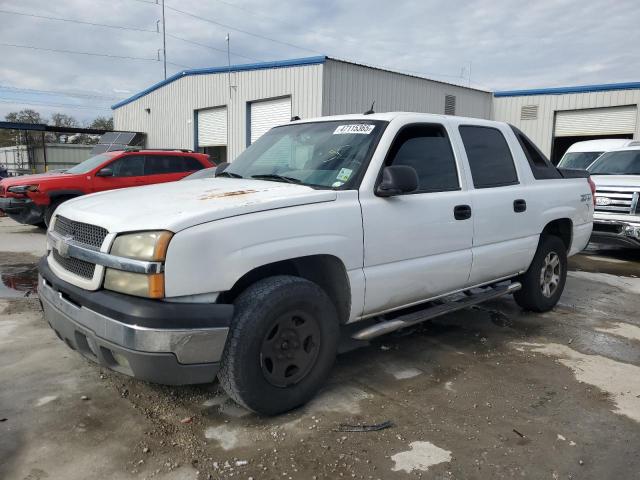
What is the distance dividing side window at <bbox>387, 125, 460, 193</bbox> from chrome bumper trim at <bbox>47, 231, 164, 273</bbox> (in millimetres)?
1861

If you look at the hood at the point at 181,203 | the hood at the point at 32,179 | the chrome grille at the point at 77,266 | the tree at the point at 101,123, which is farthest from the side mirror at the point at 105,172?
the tree at the point at 101,123

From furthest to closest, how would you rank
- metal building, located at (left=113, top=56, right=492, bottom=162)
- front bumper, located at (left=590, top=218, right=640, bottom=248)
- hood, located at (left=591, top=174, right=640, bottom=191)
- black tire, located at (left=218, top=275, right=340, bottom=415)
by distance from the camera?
metal building, located at (left=113, top=56, right=492, bottom=162) < hood, located at (left=591, top=174, right=640, bottom=191) < front bumper, located at (left=590, top=218, right=640, bottom=248) < black tire, located at (left=218, top=275, right=340, bottom=415)

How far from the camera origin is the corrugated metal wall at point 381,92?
16.2 metres

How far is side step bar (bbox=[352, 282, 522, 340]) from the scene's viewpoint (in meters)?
3.36

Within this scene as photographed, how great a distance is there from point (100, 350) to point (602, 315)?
5.01m

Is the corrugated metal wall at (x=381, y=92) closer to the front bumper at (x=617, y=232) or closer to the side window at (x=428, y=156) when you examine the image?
the front bumper at (x=617, y=232)

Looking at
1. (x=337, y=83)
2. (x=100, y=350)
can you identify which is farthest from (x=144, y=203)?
(x=337, y=83)

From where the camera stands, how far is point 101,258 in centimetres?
270

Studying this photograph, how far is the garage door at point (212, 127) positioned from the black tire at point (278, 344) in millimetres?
18774

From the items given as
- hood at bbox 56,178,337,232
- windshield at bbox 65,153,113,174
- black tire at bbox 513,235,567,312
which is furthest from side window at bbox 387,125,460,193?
windshield at bbox 65,153,113,174

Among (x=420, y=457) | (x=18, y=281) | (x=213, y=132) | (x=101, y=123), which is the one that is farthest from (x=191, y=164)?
(x=101, y=123)

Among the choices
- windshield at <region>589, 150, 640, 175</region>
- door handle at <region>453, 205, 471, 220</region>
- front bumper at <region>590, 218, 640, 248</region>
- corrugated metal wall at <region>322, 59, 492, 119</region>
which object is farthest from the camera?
corrugated metal wall at <region>322, 59, 492, 119</region>

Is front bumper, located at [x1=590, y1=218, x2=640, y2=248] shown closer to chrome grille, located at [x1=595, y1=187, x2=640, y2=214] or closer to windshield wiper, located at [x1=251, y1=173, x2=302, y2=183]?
chrome grille, located at [x1=595, y1=187, x2=640, y2=214]

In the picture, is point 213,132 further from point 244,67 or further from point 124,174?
point 124,174
